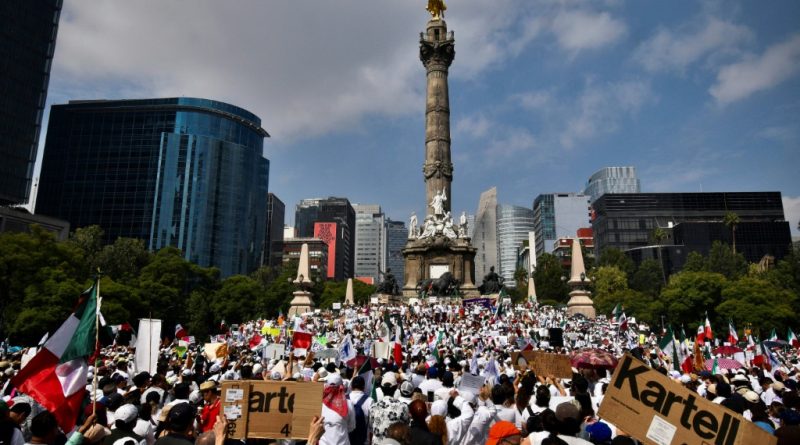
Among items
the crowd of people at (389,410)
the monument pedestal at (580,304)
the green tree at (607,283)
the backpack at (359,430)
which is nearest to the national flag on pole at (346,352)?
the crowd of people at (389,410)

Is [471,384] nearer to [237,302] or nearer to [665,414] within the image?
[665,414]

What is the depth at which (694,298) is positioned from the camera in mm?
46656

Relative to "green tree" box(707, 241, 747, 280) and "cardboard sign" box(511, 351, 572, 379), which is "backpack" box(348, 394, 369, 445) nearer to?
"cardboard sign" box(511, 351, 572, 379)

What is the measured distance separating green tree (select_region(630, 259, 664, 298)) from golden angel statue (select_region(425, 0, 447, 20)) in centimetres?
4697

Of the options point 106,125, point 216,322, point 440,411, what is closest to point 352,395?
point 440,411

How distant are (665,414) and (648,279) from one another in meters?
81.7

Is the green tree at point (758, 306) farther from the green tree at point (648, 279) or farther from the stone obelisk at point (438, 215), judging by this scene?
the green tree at point (648, 279)

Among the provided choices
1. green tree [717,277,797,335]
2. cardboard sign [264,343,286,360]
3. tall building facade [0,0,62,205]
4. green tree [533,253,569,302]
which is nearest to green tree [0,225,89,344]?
cardboard sign [264,343,286,360]

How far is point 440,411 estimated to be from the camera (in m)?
6.28

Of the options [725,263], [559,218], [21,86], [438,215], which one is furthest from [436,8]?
[559,218]

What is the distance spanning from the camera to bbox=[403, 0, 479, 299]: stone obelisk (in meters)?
51.1

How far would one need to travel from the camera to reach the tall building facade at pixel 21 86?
68750 mm

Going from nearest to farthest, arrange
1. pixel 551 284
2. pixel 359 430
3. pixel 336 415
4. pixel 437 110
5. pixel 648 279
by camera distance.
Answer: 1. pixel 336 415
2. pixel 359 430
3. pixel 437 110
4. pixel 648 279
5. pixel 551 284

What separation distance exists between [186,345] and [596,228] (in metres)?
107
